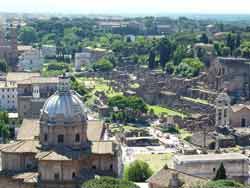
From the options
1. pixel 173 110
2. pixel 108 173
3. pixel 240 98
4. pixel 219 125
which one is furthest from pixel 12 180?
pixel 240 98

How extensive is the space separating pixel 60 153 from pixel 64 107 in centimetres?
241

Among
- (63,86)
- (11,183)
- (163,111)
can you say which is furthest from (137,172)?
(163,111)

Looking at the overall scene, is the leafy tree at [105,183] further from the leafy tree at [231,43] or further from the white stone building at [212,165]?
the leafy tree at [231,43]

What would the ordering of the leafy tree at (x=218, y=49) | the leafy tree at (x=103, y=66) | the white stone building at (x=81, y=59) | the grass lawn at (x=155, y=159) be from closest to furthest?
the grass lawn at (x=155, y=159)
the leafy tree at (x=218, y=49)
the leafy tree at (x=103, y=66)
the white stone building at (x=81, y=59)

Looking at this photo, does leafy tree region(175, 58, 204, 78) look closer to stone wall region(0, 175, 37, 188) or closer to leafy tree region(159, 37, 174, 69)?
leafy tree region(159, 37, 174, 69)

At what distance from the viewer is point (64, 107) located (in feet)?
113

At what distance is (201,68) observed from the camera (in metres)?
85.1

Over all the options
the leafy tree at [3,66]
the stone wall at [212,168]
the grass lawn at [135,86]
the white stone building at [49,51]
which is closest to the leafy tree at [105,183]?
the stone wall at [212,168]

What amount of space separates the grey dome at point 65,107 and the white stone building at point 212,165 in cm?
796

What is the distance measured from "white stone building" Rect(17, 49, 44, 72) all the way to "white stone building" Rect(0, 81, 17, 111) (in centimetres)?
2959

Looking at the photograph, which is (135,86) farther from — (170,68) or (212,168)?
(212,168)

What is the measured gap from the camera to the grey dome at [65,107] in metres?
34.2

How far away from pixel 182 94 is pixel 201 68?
10039 millimetres

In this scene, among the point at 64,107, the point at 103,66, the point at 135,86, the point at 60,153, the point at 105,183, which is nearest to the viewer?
the point at 105,183
